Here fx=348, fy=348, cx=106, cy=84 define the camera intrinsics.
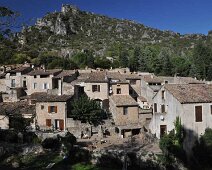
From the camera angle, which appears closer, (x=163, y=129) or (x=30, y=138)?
(x=163, y=129)

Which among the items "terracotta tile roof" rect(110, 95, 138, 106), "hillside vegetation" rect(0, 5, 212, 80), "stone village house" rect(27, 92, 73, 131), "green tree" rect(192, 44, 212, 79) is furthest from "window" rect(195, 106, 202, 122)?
"green tree" rect(192, 44, 212, 79)

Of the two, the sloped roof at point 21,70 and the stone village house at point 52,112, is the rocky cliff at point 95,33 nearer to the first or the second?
the sloped roof at point 21,70

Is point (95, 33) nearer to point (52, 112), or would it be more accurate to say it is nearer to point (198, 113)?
point (52, 112)

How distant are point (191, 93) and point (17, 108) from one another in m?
26.8

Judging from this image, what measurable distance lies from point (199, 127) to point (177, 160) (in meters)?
4.74

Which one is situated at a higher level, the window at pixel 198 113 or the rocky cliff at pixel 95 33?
the rocky cliff at pixel 95 33

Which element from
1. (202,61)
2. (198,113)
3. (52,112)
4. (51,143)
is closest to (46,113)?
(52,112)

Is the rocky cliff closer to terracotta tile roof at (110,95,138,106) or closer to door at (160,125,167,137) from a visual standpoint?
terracotta tile roof at (110,95,138,106)

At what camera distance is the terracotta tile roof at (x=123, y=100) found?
5058 centimetres

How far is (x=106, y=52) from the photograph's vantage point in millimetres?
130875

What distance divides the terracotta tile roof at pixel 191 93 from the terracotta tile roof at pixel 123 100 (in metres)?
9.60

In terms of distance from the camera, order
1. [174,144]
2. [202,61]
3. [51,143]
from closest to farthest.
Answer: [174,144]
[51,143]
[202,61]

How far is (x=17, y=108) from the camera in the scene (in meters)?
53.0

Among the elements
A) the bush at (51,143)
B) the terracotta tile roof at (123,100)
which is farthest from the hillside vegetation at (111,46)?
the bush at (51,143)
